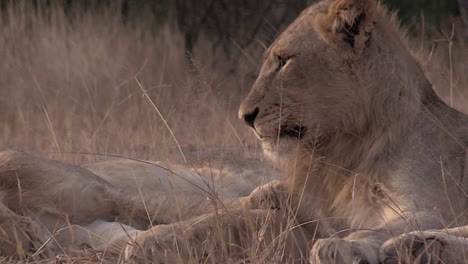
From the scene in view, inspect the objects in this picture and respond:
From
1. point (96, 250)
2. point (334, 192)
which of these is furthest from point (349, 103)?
point (96, 250)

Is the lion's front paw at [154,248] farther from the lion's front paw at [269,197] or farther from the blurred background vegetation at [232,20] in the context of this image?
the blurred background vegetation at [232,20]

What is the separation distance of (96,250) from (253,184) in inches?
50.2

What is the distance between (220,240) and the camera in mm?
2846

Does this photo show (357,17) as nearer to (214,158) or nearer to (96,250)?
(96,250)

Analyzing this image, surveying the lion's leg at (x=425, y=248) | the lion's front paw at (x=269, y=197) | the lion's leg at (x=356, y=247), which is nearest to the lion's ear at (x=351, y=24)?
the lion's front paw at (x=269, y=197)

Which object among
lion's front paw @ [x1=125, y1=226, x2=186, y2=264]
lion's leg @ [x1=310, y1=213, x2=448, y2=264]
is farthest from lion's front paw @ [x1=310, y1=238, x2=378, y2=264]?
lion's front paw @ [x1=125, y1=226, x2=186, y2=264]

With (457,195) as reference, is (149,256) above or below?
below

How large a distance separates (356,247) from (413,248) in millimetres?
142

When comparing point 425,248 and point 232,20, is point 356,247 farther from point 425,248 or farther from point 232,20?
point 232,20

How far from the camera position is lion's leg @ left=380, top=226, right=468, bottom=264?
2434 mm

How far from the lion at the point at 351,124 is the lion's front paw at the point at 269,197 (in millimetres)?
85

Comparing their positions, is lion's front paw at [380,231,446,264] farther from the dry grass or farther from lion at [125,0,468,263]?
the dry grass

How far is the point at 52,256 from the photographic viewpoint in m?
2.93

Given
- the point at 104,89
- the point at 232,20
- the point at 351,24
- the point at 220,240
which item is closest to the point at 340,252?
the point at 220,240
